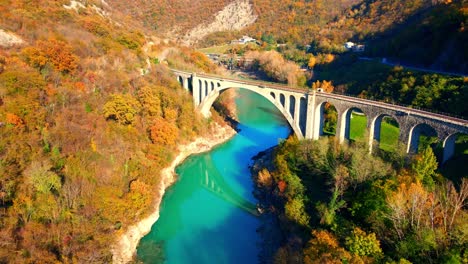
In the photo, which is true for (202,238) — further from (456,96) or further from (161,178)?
(456,96)

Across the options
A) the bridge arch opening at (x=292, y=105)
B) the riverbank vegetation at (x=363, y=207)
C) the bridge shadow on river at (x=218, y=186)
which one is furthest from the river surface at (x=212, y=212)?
the bridge arch opening at (x=292, y=105)

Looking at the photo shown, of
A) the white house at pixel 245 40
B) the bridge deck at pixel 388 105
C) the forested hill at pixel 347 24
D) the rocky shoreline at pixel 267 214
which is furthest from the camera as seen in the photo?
the white house at pixel 245 40

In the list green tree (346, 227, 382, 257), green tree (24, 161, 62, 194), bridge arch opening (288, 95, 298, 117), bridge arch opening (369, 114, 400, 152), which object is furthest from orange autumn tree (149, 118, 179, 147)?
green tree (346, 227, 382, 257)

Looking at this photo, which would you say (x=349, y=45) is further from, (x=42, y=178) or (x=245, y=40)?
(x=42, y=178)

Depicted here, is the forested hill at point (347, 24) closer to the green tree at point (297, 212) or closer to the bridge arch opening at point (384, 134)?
the bridge arch opening at point (384, 134)

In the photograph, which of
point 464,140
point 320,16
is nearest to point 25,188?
point 464,140

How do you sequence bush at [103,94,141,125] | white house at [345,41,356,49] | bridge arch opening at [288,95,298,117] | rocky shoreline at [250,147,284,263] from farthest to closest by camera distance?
white house at [345,41,356,49] < bridge arch opening at [288,95,298,117] < bush at [103,94,141,125] < rocky shoreline at [250,147,284,263]

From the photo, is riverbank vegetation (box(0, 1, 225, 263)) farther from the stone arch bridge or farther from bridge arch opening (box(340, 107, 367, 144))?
bridge arch opening (box(340, 107, 367, 144))
